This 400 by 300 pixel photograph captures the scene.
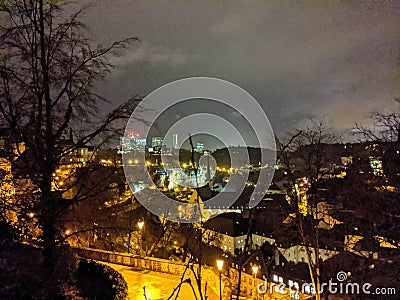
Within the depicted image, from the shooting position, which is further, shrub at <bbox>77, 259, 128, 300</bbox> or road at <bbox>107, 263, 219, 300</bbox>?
road at <bbox>107, 263, 219, 300</bbox>

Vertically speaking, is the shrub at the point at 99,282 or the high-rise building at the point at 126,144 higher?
the high-rise building at the point at 126,144

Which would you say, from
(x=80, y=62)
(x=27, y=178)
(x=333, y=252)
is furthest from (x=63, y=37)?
(x=333, y=252)

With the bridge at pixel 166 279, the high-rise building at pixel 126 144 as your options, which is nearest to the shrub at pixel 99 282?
the bridge at pixel 166 279

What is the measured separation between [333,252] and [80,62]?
18475 millimetres

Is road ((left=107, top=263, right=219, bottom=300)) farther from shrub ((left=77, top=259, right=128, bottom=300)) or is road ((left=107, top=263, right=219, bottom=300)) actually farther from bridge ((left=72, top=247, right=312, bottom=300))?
shrub ((left=77, top=259, right=128, bottom=300))

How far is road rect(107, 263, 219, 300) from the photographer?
1128cm

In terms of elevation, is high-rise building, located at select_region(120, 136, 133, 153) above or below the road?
above

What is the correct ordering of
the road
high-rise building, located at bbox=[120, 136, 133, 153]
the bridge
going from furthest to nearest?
the bridge → the road → high-rise building, located at bbox=[120, 136, 133, 153]

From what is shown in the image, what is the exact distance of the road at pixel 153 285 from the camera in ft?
37.0

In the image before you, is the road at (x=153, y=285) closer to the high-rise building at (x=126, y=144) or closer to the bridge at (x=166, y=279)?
the bridge at (x=166, y=279)

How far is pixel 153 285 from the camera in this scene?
12.5 meters

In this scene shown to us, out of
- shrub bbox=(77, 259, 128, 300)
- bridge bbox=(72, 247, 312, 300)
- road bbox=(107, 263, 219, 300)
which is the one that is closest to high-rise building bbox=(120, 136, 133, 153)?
shrub bbox=(77, 259, 128, 300)

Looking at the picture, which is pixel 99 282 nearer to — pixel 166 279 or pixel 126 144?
pixel 166 279

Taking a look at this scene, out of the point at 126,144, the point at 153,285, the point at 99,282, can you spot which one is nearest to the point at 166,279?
the point at 153,285
